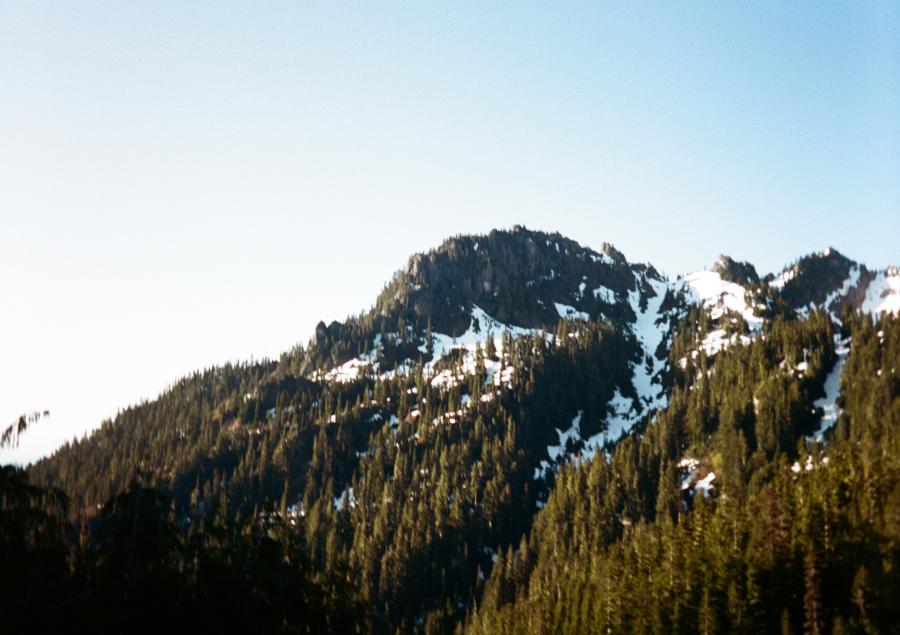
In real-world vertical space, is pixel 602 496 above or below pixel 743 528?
above

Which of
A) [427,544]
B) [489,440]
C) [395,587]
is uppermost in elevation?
[489,440]

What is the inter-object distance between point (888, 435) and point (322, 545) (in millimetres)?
119223

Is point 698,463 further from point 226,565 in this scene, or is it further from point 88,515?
point 88,515

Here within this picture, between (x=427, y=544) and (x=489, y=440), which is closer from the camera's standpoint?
(x=427, y=544)

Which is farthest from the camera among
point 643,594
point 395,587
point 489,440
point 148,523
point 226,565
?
point 489,440

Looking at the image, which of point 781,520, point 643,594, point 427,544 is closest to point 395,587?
point 427,544

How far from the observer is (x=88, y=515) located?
14338 cm

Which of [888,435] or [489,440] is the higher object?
[489,440]

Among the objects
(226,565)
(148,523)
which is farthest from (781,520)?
(148,523)

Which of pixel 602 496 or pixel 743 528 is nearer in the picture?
pixel 743 528

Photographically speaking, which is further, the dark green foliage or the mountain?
the mountain

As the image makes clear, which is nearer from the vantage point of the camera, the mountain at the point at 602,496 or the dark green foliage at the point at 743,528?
the dark green foliage at the point at 743,528

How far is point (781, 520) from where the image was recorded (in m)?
74.2

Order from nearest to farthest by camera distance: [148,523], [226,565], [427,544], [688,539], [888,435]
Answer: [148,523] → [226,565] → [688,539] → [888,435] → [427,544]
